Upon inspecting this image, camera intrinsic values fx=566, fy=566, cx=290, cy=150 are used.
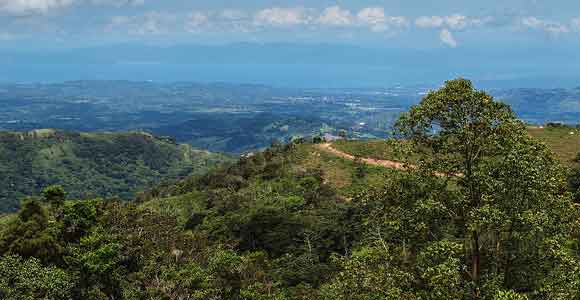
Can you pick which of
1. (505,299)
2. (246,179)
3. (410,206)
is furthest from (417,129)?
(246,179)

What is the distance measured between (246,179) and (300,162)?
995cm

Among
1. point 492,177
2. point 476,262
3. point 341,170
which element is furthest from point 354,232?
point 492,177

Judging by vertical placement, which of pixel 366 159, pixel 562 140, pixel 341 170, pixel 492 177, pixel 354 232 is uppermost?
pixel 492 177

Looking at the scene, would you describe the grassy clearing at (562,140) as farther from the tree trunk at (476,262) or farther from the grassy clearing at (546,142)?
the tree trunk at (476,262)

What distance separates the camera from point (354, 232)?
168 feet

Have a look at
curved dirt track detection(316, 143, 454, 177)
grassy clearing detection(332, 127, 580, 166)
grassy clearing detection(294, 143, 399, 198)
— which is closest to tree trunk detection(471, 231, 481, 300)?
grassy clearing detection(294, 143, 399, 198)

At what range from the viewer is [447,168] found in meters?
22.0

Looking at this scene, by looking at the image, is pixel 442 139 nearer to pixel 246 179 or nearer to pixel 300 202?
pixel 300 202

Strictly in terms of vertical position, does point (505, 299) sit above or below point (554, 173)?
below

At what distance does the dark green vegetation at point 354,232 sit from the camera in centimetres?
2042

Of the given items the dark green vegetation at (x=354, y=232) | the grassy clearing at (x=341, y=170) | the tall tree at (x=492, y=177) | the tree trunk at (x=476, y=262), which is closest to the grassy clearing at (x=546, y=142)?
the grassy clearing at (x=341, y=170)

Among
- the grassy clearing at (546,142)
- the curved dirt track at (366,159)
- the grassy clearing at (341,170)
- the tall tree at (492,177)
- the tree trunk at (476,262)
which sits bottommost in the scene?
the grassy clearing at (341,170)

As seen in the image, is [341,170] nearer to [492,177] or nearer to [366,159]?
[366,159]

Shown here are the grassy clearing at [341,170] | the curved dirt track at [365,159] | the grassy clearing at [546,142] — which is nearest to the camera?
the grassy clearing at [341,170]
